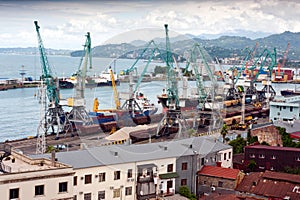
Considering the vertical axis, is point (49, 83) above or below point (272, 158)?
above

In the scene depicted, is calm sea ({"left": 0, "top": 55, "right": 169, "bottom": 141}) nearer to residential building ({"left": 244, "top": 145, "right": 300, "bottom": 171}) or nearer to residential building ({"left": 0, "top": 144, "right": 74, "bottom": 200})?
residential building ({"left": 0, "top": 144, "right": 74, "bottom": 200})

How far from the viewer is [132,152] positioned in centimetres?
541

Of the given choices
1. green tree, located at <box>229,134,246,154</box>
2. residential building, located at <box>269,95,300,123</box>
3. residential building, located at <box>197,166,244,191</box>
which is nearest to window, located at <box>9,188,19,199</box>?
residential building, located at <box>197,166,244,191</box>

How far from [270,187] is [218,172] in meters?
0.65

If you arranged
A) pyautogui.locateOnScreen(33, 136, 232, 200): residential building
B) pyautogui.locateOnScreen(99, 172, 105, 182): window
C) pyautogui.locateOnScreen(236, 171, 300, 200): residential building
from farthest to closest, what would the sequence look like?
pyautogui.locateOnScreen(236, 171, 300, 200): residential building, pyautogui.locateOnScreen(99, 172, 105, 182): window, pyautogui.locateOnScreen(33, 136, 232, 200): residential building

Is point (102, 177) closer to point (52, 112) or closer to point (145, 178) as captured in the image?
point (145, 178)

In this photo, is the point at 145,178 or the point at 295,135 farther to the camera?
the point at 295,135

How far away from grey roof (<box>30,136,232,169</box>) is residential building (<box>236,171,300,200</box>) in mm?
657

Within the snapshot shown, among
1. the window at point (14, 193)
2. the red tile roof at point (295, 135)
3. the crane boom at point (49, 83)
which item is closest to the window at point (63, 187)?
the window at point (14, 193)

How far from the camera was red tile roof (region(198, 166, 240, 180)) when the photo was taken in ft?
22.0

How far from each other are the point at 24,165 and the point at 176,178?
192 centimetres

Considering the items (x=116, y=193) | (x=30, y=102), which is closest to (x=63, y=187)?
(x=116, y=193)

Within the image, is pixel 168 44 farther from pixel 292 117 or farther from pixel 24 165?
pixel 292 117

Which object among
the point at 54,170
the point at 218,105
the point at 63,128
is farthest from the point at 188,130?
the point at 63,128
